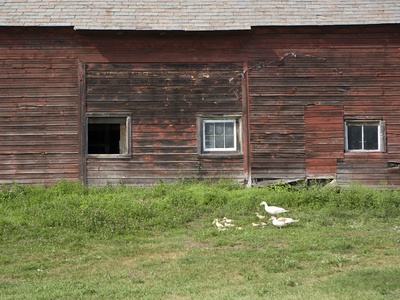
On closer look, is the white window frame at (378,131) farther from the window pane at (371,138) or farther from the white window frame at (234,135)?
the white window frame at (234,135)

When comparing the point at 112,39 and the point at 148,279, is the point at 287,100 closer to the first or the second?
the point at 112,39

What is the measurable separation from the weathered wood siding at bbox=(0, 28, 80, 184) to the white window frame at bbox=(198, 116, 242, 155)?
3303 millimetres

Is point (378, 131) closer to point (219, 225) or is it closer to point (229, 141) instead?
point (229, 141)

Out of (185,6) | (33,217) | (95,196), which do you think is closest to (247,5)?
(185,6)

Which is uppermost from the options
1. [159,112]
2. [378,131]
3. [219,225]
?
[159,112]

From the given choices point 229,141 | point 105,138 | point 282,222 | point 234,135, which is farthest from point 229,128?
point 282,222

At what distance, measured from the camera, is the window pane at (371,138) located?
592 inches

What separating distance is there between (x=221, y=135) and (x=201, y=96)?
1181 mm

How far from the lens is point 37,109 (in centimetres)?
1471

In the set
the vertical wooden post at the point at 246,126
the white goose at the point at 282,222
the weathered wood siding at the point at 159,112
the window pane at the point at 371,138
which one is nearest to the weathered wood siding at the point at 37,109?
the weathered wood siding at the point at 159,112

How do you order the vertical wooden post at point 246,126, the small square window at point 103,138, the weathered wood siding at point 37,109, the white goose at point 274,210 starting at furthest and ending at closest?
the small square window at point 103,138
the vertical wooden post at point 246,126
the weathered wood siding at point 37,109
the white goose at point 274,210

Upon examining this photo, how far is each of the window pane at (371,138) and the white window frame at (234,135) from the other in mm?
3422

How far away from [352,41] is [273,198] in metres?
5.08

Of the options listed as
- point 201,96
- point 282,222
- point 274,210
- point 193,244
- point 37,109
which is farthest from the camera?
point 201,96
